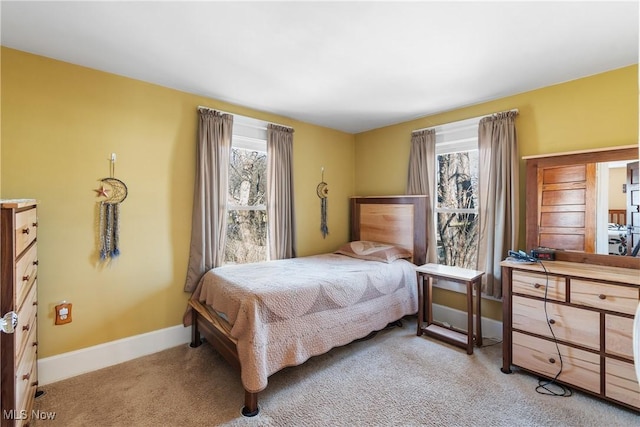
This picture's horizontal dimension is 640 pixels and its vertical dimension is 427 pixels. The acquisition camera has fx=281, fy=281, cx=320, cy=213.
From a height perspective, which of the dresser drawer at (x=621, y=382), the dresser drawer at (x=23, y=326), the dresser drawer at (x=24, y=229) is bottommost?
the dresser drawer at (x=621, y=382)

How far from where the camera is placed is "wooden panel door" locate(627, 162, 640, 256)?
2.06 metres

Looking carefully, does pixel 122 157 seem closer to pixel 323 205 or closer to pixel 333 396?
pixel 323 205

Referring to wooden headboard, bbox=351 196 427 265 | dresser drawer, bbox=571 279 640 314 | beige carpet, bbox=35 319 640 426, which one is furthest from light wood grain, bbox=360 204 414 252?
dresser drawer, bbox=571 279 640 314

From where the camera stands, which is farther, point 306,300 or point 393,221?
point 393,221

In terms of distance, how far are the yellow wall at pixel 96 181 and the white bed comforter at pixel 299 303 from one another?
1.71 feet

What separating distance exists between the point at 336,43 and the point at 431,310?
2.72 meters

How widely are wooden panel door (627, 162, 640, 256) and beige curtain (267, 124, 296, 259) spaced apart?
9.59ft

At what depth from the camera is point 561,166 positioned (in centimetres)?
238

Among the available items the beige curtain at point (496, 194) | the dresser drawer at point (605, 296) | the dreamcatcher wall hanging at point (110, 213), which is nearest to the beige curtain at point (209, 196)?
the dreamcatcher wall hanging at point (110, 213)

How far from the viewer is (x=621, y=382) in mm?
1744

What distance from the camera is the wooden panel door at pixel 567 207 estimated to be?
2.26m

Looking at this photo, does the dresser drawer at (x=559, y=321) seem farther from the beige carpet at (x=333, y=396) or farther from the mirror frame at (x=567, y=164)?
the mirror frame at (x=567, y=164)

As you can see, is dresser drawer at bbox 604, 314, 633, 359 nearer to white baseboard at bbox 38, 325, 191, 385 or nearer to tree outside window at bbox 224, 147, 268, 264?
tree outside window at bbox 224, 147, 268, 264

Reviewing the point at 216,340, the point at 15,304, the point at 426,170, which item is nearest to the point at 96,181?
the point at 15,304
